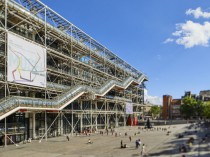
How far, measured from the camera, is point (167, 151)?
33344 mm

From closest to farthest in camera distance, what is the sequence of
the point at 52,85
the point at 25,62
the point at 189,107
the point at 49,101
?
the point at 25,62 < the point at 49,101 < the point at 52,85 < the point at 189,107

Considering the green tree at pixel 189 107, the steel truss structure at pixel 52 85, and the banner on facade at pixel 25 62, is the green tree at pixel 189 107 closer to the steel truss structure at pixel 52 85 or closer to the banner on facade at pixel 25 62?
the steel truss structure at pixel 52 85

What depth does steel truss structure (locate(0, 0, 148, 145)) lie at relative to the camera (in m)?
38.7

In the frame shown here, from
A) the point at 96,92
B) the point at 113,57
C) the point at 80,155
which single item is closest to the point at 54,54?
the point at 96,92

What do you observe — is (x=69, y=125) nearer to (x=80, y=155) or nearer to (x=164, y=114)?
(x=80, y=155)

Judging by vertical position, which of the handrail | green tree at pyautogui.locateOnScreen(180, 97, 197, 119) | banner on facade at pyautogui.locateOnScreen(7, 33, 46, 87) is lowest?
green tree at pyautogui.locateOnScreen(180, 97, 197, 119)

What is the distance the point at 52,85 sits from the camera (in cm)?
4741

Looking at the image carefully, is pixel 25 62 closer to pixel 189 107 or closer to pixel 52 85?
pixel 52 85

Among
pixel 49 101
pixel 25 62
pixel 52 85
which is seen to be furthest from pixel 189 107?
pixel 25 62

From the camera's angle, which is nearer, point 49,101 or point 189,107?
point 49,101

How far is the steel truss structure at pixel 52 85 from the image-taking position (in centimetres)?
3868

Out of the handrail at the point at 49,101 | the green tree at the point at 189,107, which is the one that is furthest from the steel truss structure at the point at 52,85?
the green tree at the point at 189,107

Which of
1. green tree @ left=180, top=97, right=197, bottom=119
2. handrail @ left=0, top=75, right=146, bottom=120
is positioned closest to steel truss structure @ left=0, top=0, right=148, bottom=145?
handrail @ left=0, top=75, right=146, bottom=120

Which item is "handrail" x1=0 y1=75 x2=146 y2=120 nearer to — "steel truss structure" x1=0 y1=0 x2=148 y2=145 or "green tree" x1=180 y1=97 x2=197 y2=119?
"steel truss structure" x1=0 y1=0 x2=148 y2=145
